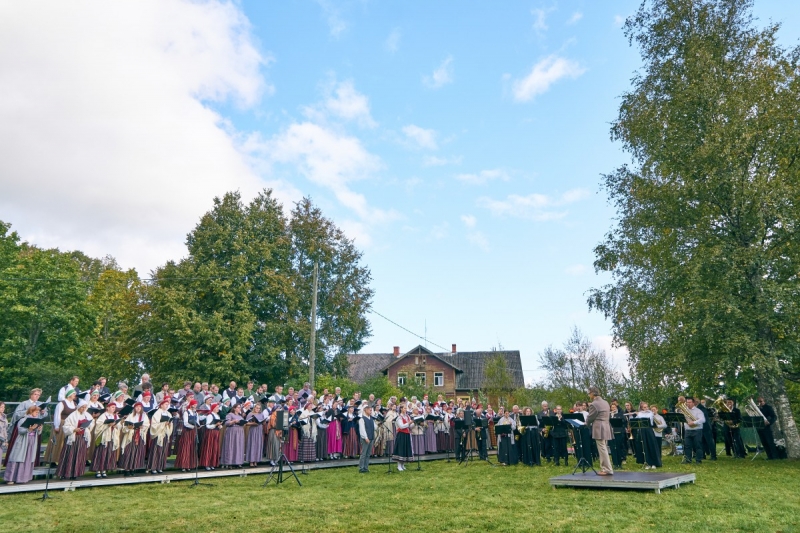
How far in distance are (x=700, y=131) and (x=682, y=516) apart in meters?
14.3

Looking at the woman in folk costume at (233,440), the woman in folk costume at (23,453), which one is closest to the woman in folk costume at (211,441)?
the woman in folk costume at (233,440)

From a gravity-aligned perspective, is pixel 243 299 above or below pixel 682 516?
above

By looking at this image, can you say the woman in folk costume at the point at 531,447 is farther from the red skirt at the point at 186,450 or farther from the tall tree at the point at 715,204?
the red skirt at the point at 186,450

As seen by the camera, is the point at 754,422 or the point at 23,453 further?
the point at 754,422

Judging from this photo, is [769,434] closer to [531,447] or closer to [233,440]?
[531,447]

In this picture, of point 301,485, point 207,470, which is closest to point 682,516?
point 301,485

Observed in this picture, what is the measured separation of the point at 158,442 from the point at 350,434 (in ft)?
22.0

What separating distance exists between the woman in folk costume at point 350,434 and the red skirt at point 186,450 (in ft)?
16.8

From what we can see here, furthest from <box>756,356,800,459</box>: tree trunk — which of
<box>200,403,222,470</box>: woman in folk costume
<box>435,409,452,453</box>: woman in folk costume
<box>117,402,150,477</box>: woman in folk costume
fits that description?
<box>117,402,150,477</box>: woman in folk costume

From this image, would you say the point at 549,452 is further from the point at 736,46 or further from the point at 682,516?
the point at 736,46

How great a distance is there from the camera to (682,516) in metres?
8.30

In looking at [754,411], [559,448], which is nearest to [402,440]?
A: [559,448]

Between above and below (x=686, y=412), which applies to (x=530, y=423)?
below

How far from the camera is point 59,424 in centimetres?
1302
